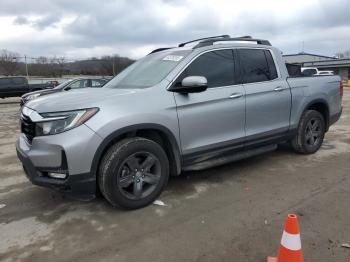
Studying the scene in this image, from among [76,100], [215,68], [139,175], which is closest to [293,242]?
[139,175]

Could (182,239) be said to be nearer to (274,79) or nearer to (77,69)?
(274,79)

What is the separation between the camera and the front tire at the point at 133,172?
3695mm

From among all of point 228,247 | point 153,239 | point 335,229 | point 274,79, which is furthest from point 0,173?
point 335,229

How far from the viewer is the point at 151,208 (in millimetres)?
4035

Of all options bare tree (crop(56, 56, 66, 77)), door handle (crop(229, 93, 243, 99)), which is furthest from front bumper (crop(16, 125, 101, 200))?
bare tree (crop(56, 56, 66, 77))

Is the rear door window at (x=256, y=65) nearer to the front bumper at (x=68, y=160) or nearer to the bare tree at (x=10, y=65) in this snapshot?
the front bumper at (x=68, y=160)

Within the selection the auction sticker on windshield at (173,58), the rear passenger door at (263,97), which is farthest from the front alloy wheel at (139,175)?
the rear passenger door at (263,97)

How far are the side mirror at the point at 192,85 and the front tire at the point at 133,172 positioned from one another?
72cm

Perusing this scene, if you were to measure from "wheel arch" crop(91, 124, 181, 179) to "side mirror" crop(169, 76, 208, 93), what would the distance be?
0.51m

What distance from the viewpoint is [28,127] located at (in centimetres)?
385

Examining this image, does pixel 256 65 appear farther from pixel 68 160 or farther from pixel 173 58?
pixel 68 160

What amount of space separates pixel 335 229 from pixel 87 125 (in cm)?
264

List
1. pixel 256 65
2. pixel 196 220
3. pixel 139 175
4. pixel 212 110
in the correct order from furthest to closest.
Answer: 1. pixel 256 65
2. pixel 212 110
3. pixel 139 175
4. pixel 196 220

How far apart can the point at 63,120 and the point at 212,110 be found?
1.83m
